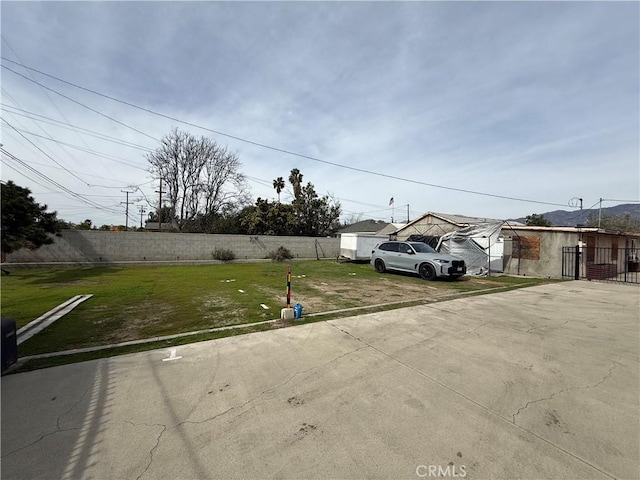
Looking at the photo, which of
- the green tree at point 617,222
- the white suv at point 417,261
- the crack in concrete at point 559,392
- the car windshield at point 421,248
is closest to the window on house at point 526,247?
the white suv at point 417,261

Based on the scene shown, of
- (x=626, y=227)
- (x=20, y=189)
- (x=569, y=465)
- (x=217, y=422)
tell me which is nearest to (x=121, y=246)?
(x=20, y=189)

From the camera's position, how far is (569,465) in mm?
2213

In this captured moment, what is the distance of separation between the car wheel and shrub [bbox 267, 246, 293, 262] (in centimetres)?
1144

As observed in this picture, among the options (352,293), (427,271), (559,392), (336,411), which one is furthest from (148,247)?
(559,392)

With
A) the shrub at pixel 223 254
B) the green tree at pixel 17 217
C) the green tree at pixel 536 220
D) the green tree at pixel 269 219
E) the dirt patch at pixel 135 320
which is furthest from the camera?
the green tree at pixel 536 220

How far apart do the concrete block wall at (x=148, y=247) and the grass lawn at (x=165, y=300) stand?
2.84 m

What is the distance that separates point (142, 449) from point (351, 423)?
69.7 inches

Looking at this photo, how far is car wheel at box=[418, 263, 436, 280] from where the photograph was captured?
12.3m

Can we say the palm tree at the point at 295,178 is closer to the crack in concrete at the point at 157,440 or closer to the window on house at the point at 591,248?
the window on house at the point at 591,248

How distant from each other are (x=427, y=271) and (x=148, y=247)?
16469mm

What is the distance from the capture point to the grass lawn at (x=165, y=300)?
208 inches

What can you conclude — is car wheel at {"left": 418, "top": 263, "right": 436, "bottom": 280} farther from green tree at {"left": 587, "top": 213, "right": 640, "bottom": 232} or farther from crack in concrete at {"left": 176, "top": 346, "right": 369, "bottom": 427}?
green tree at {"left": 587, "top": 213, "right": 640, "bottom": 232}

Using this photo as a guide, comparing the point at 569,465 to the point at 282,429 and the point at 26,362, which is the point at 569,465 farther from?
the point at 26,362

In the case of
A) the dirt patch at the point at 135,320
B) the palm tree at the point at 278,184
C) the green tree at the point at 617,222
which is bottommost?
the dirt patch at the point at 135,320
